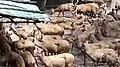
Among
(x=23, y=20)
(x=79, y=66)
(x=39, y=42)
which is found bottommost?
(x=79, y=66)

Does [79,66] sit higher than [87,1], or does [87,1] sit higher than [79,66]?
[87,1]

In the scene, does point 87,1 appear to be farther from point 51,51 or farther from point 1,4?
point 1,4

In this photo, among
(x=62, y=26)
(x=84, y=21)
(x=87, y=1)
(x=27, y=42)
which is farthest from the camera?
(x=87, y=1)

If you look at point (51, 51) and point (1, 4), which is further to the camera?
point (51, 51)

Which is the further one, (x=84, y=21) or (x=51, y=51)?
(x=84, y=21)

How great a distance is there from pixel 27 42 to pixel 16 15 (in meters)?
2.51

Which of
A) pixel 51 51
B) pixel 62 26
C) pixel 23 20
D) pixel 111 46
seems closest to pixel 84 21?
pixel 62 26

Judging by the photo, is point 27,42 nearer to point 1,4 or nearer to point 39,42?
point 39,42

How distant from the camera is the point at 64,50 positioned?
8.73 meters

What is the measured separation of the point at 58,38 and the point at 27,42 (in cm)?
132

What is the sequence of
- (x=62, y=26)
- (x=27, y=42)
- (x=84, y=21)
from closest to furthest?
(x=27, y=42) < (x=62, y=26) < (x=84, y=21)

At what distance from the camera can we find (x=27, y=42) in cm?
822

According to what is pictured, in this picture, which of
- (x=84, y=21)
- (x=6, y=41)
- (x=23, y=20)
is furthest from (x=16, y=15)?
(x=84, y=21)

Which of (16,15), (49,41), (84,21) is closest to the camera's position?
(16,15)
